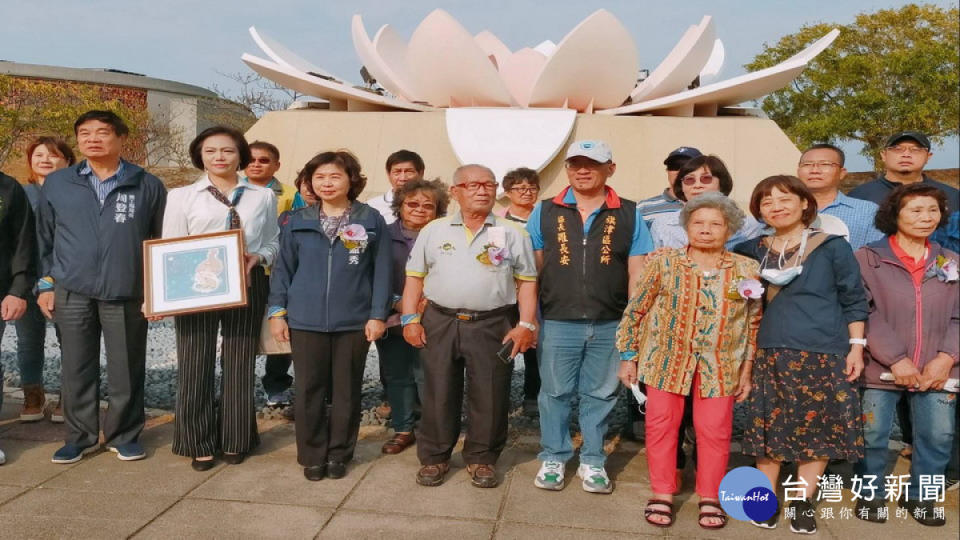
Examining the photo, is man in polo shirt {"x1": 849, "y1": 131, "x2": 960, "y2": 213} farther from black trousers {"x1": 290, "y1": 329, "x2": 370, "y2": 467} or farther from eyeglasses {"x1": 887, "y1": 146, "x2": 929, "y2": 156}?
black trousers {"x1": 290, "y1": 329, "x2": 370, "y2": 467}

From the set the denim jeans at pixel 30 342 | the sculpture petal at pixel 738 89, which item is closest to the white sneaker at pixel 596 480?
the denim jeans at pixel 30 342

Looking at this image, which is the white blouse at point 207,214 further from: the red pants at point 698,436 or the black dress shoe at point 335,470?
the red pants at point 698,436

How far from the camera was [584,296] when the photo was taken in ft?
9.36

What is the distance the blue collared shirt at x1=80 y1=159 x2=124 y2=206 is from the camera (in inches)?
121

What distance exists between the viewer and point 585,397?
298cm

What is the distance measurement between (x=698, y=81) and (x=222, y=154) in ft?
28.5

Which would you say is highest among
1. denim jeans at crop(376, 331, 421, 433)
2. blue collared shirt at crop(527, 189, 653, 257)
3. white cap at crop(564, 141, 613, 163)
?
white cap at crop(564, 141, 613, 163)

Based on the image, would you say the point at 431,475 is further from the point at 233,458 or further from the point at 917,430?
the point at 917,430

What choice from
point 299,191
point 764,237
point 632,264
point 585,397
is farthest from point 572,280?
point 299,191

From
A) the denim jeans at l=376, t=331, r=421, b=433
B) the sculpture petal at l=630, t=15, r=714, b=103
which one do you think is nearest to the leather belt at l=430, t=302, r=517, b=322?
the denim jeans at l=376, t=331, r=421, b=433

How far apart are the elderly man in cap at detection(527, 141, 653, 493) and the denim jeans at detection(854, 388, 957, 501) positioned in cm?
100

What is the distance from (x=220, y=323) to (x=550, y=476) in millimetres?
1579

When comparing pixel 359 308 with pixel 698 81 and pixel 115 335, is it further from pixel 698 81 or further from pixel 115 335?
pixel 698 81

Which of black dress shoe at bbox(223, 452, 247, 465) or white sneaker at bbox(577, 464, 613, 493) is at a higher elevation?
white sneaker at bbox(577, 464, 613, 493)
